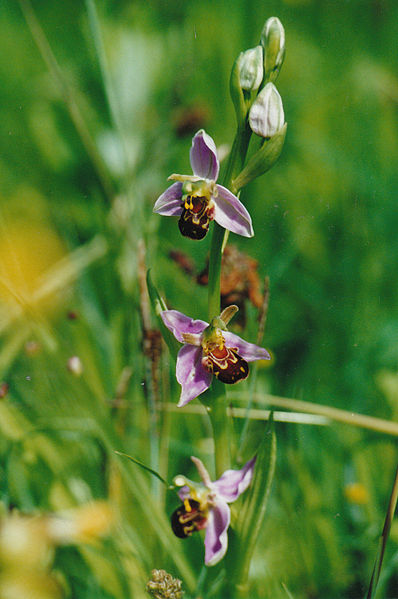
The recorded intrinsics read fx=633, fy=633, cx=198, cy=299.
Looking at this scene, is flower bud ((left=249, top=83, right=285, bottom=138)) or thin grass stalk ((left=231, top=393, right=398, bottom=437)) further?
thin grass stalk ((left=231, top=393, right=398, bottom=437))

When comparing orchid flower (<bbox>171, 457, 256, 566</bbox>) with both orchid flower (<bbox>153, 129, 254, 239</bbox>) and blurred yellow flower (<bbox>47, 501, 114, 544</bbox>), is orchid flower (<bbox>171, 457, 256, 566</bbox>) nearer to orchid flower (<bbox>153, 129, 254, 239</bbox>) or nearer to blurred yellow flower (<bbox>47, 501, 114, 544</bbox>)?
blurred yellow flower (<bbox>47, 501, 114, 544</bbox>)

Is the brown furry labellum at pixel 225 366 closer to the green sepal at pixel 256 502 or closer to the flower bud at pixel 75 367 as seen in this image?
the green sepal at pixel 256 502

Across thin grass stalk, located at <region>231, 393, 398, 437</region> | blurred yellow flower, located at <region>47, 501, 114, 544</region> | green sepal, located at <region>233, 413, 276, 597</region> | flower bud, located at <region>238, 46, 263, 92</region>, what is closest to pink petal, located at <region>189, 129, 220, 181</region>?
flower bud, located at <region>238, 46, 263, 92</region>

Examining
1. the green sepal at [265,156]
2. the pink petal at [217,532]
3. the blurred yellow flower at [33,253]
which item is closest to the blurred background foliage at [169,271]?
the blurred yellow flower at [33,253]

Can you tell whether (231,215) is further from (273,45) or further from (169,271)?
(169,271)

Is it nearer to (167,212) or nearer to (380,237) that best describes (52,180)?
(380,237)

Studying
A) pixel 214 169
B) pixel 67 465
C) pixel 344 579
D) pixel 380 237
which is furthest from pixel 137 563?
pixel 380 237
